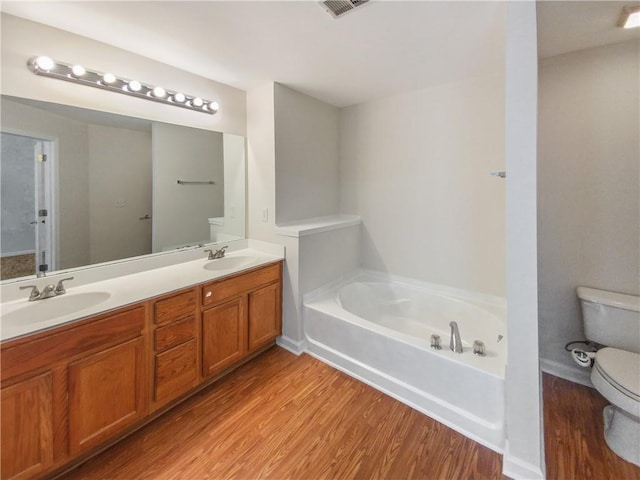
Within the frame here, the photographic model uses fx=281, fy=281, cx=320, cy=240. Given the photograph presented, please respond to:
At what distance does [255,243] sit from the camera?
8.89 feet

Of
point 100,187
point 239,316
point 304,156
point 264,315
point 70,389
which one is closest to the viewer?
point 70,389

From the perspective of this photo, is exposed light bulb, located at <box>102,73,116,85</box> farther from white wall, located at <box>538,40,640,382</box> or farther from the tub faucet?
white wall, located at <box>538,40,640,382</box>

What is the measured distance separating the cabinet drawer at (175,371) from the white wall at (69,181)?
0.81m

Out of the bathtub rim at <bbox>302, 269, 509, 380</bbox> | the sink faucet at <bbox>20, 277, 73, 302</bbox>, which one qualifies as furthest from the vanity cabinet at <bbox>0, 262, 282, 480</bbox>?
the bathtub rim at <bbox>302, 269, 509, 380</bbox>

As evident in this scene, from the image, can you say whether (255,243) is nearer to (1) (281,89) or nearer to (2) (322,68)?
(1) (281,89)

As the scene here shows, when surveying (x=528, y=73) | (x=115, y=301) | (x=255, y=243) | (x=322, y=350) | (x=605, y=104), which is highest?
(x=605, y=104)

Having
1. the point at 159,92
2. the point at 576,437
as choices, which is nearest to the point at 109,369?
the point at 159,92

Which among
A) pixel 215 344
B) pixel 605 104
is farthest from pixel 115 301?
pixel 605 104

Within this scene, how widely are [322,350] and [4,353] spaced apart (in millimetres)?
1837

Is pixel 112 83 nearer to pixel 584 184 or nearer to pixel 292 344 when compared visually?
pixel 292 344

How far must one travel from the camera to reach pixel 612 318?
174 centimetres

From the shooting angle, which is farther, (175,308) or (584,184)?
(584,184)

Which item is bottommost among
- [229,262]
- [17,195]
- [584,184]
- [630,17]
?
[229,262]

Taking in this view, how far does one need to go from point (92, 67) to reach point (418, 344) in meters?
2.70
